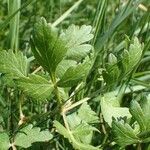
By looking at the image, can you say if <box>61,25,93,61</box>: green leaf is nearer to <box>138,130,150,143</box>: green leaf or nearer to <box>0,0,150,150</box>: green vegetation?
<box>0,0,150,150</box>: green vegetation

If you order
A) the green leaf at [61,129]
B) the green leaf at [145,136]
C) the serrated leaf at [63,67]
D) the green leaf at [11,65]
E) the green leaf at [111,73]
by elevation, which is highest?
the green leaf at [11,65]

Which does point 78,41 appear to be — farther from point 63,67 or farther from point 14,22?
point 14,22

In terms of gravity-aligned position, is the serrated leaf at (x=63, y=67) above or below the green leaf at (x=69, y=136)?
above

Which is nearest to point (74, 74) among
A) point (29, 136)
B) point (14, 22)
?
point (29, 136)

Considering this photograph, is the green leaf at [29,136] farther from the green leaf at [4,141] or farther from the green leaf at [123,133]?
the green leaf at [123,133]

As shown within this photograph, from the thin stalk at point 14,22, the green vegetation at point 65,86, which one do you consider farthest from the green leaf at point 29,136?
the thin stalk at point 14,22

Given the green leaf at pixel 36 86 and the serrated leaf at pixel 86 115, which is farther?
the serrated leaf at pixel 86 115
